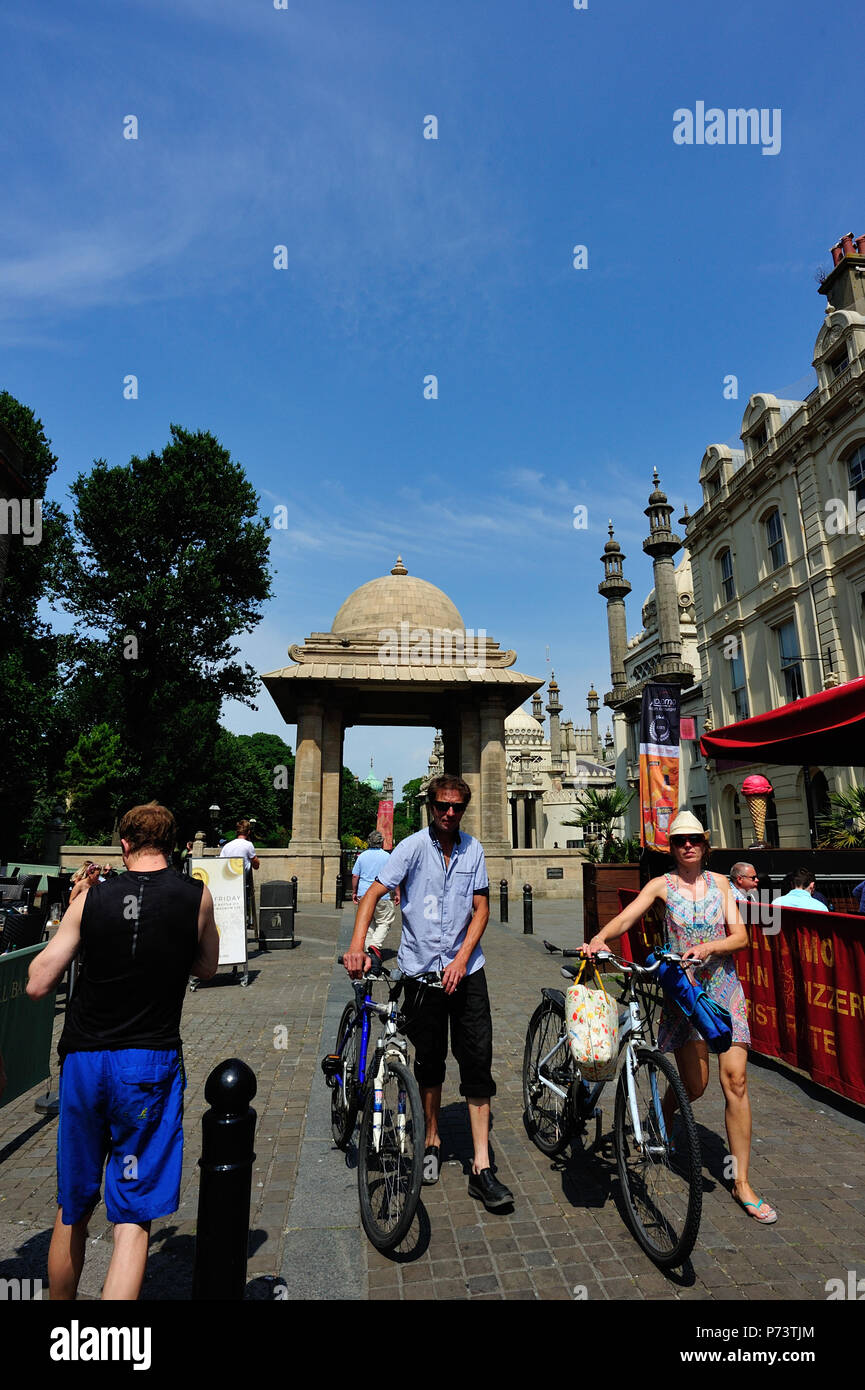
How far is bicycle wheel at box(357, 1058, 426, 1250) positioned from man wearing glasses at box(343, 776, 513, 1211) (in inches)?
13.8

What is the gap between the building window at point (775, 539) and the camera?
2619cm

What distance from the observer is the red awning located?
5.93 m

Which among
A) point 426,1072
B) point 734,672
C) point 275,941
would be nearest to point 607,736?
point 734,672

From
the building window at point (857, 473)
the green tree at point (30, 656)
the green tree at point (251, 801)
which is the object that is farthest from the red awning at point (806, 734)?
the green tree at point (251, 801)

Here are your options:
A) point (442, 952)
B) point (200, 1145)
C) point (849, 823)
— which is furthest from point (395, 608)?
point (442, 952)

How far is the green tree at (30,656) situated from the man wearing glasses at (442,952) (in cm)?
2640

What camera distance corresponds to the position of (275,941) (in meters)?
13.2

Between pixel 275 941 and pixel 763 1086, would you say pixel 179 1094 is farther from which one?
pixel 275 941

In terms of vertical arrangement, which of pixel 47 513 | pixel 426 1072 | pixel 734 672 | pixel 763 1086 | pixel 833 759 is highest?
pixel 47 513

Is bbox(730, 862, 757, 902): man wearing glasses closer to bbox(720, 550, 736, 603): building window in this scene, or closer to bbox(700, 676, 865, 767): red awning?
bbox(700, 676, 865, 767): red awning

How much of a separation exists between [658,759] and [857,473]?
15.6m

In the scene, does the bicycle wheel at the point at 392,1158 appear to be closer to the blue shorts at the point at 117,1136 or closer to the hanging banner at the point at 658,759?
the blue shorts at the point at 117,1136

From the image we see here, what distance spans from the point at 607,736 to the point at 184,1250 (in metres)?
113

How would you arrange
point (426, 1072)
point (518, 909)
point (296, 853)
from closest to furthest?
point (426, 1072) → point (518, 909) → point (296, 853)
